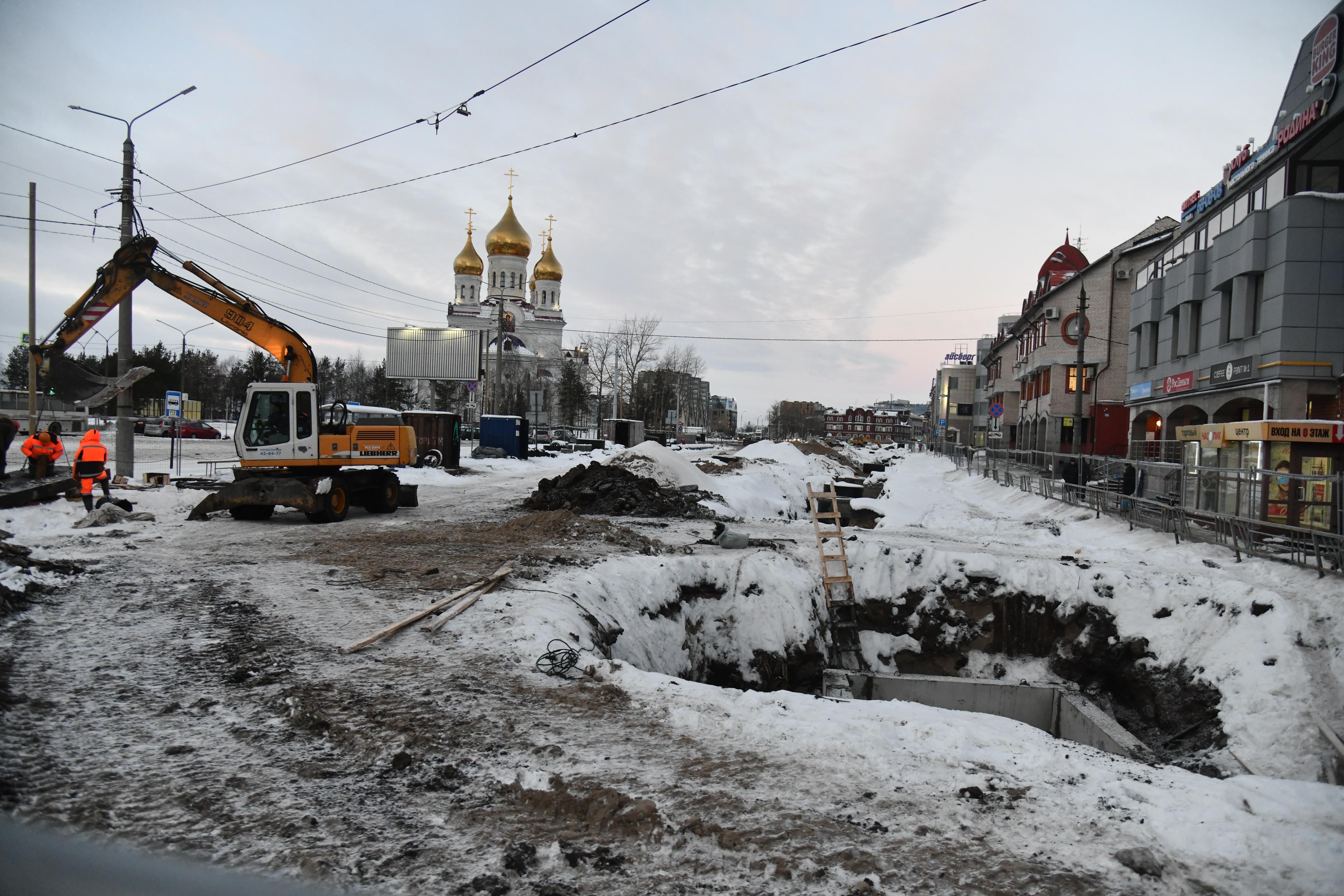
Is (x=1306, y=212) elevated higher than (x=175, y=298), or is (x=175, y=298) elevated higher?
(x=1306, y=212)

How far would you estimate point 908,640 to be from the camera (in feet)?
37.2

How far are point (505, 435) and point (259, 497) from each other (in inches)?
860

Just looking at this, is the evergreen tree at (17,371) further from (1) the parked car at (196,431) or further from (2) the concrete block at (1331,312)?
(2) the concrete block at (1331,312)

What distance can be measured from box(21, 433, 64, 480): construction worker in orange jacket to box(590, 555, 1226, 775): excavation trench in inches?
559

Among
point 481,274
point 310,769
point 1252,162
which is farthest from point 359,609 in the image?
point 481,274

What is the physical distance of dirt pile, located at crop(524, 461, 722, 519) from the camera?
55.2ft

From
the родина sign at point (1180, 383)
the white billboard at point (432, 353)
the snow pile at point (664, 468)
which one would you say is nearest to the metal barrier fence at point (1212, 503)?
the родина sign at point (1180, 383)

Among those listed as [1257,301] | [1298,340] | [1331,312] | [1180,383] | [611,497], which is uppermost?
[1257,301]

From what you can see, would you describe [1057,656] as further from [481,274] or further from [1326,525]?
[481,274]

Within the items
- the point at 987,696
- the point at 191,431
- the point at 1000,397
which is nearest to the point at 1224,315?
the point at 987,696

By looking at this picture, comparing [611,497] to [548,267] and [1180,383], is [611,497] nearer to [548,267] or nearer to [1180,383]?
[1180,383]

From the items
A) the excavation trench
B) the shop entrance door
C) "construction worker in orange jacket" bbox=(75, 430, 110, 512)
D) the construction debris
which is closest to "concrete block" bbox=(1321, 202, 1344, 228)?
the shop entrance door

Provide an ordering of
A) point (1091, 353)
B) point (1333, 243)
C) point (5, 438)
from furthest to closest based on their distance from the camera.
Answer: point (1091, 353), point (1333, 243), point (5, 438)

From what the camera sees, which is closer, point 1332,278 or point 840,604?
point 840,604
